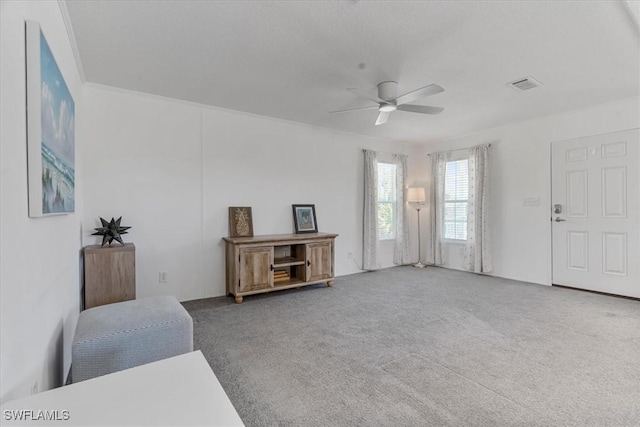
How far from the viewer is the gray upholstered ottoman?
1616mm

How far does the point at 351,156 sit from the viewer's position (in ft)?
17.2

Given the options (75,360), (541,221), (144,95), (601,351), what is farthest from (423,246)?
(75,360)

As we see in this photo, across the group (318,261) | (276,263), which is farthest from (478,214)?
(276,263)

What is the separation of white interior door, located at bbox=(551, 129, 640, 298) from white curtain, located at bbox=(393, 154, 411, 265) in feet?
7.36

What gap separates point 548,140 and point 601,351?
10.3ft

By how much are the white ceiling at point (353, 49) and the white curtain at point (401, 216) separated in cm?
202

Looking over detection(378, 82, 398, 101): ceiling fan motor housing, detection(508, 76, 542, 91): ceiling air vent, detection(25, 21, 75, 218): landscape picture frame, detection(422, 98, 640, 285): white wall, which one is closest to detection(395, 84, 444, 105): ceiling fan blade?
detection(378, 82, 398, 101): ceiling fan motor housing

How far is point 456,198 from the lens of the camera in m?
5.49

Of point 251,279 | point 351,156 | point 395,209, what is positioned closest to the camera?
point 251,279

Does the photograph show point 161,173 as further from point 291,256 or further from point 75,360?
point 75,360

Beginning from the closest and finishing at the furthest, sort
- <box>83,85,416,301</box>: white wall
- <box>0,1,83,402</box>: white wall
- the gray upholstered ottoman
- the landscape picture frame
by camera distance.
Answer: <box>0,1,83,402</box>: white wall
the landscape picture frame
the gray upholstered ottoman
<box>83,85,416,301</box>: white wall

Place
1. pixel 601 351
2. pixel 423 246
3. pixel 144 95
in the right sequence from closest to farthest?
pixel 601 351 → pixel 144 95 → pixel 423 246

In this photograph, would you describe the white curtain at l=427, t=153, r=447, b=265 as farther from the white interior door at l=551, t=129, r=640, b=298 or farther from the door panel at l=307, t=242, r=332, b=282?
the door panel at l=307, t=242, r=332, b=282

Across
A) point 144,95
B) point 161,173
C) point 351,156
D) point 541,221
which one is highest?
point 144,95
